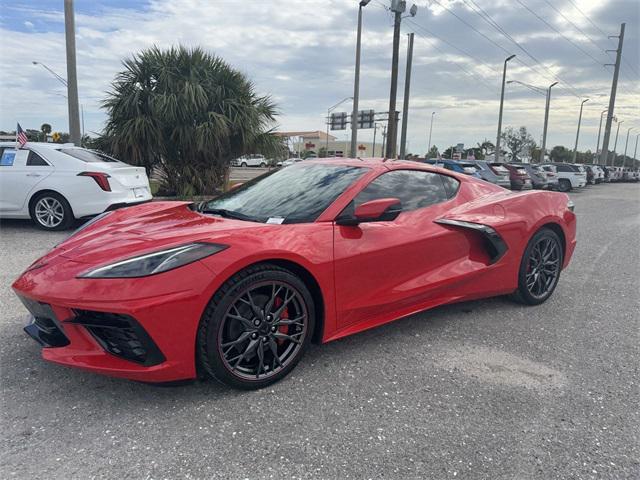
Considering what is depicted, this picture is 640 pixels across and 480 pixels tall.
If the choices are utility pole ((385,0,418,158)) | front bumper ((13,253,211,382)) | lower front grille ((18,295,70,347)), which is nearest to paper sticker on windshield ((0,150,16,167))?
lower front grille ((18,295,70,347))

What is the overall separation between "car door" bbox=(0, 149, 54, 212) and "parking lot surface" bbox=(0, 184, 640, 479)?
13.8 feet

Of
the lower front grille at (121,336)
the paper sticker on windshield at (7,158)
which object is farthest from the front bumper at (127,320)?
the paper sticker on windshield at (7,158)

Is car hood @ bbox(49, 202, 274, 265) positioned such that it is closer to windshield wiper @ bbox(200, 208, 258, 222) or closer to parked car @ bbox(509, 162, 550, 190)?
windshield wiper @ bbox(200, 208, 258, 222)

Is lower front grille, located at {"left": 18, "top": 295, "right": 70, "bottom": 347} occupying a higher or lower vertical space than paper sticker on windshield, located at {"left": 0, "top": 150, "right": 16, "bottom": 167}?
lower

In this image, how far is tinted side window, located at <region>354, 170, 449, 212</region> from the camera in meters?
3.31

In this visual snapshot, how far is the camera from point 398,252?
10.5ft

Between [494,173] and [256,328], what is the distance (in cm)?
1810

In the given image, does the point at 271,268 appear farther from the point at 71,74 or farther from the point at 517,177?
the point at 517,177

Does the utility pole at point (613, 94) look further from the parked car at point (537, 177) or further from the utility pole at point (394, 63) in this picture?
the utility pole at point (394, 63)

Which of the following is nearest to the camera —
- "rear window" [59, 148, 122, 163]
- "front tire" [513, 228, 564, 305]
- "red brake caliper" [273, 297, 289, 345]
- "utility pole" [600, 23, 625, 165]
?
"red brake caliper" [273, 297, 289, 345]

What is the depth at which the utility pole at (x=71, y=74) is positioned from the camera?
10.2 metres

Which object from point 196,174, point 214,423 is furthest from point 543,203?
point 196,174

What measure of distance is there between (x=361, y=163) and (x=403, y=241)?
Result: 761 millimetres

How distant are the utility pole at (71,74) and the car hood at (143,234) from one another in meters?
8.68
